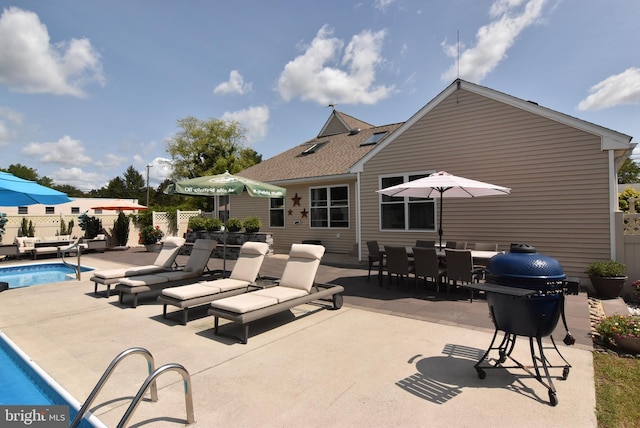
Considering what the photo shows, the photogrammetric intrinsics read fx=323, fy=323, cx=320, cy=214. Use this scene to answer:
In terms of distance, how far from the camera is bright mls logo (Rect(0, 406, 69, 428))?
2801mm

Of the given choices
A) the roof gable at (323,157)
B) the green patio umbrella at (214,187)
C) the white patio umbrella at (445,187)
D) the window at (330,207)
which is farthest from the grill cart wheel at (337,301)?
the window at (330,207)

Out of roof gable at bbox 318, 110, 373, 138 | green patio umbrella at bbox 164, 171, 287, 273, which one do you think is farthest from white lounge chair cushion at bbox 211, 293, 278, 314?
roof gable at bbox 318, 110, 373, 138

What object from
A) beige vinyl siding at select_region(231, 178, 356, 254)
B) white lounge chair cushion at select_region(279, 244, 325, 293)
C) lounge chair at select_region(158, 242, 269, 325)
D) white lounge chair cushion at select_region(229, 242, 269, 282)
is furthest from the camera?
beige vinyl siding at select_region(231, 178, 356, 254)

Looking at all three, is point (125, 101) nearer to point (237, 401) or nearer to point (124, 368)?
point (124, 368)

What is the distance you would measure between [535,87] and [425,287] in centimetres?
834

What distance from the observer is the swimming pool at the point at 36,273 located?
1030 cm

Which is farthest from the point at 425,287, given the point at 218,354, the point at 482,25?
the point at 482,25

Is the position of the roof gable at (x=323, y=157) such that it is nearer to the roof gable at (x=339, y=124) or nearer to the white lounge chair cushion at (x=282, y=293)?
the roof gable at (x=339, y=124)

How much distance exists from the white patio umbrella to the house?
1350 mm

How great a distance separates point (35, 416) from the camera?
290 cm

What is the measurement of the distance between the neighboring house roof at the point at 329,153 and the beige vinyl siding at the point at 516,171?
8.96 ft

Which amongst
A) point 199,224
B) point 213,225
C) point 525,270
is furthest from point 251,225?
point 525,270

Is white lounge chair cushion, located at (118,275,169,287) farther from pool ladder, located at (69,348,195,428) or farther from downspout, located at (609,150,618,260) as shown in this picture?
downspout, located at (609,150,618,260)

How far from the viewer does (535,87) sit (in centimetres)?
1093
